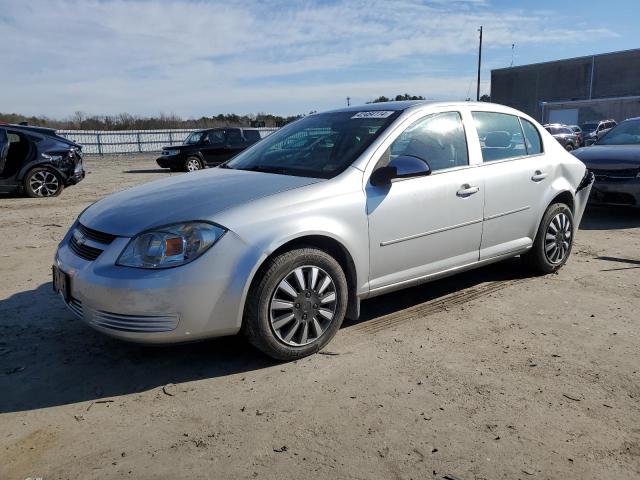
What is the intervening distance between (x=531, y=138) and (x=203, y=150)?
15.2 m

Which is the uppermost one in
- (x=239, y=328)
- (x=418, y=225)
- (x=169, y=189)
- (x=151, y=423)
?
(x=169, y=189)

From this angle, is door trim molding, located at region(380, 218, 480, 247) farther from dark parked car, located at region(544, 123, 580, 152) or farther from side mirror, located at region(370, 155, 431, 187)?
dark parked car, located at region(544, 123, 580, 152)

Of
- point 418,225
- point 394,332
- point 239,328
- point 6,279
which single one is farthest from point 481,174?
point 6,279

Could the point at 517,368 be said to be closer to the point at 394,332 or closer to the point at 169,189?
the point at 394,332

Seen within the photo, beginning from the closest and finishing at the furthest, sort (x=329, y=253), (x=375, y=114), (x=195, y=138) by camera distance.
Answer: (x=329, y=253)
(x=375, y=114)
(x=195, y=138)

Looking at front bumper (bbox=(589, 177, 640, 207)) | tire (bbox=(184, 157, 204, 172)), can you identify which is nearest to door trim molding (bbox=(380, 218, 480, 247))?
→ front bumper (bbox=(589, 177, 640, 207))

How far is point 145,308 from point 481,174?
283cm

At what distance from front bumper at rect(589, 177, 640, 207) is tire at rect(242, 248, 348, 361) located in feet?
19.8

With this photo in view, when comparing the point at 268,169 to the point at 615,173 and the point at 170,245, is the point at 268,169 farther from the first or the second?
→ the point at 615,173

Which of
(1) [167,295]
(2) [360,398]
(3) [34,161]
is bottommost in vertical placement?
(2) [360,398]

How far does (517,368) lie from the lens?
344 cm

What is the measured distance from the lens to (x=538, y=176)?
5035mm

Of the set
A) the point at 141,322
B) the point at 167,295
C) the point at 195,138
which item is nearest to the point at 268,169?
the point at 167,295

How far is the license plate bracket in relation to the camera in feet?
11.2
